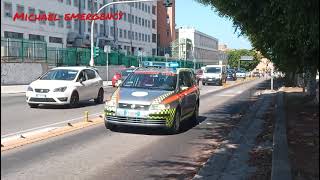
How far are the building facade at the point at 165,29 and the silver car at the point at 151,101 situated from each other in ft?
339

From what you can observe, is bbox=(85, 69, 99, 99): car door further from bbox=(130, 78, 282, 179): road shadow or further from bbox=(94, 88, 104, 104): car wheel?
bbox=(130, 78, 282, 179): road shadow

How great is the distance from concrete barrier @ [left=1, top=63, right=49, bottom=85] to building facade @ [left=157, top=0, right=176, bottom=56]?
73.8 metres

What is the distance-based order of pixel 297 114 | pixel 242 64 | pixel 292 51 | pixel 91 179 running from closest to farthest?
1. pixel 91 179
2. pixel 292 51
3. pixel 297 114
4. pixel 242 64

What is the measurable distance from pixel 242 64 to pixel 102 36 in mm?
102202

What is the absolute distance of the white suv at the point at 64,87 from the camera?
1961 cm

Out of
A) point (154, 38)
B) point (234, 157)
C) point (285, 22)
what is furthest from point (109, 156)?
point (154, 38)

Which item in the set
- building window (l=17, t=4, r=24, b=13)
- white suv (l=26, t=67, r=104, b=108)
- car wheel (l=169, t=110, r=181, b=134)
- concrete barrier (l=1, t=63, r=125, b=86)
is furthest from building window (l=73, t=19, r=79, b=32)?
car wheel (l=169, t=110, r=181, b=134)

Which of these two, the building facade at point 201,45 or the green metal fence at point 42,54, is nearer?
the green metal fence at point 42,54

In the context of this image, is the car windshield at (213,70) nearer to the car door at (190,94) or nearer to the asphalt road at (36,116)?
the asphalt road at (36,116)

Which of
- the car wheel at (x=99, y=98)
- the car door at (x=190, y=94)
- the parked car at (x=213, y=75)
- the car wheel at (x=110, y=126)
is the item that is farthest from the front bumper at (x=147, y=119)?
the parked car at (x=213, y=75)

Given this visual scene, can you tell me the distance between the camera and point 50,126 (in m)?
14.4

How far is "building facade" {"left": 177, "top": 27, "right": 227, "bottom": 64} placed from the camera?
456 ft

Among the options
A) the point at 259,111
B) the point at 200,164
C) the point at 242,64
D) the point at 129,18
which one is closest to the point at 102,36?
the point at 129,18

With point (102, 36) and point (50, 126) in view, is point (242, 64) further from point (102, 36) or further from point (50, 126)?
point (50, 126)
